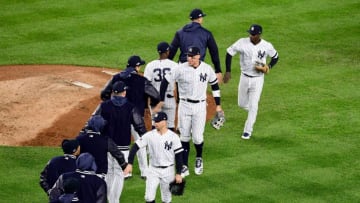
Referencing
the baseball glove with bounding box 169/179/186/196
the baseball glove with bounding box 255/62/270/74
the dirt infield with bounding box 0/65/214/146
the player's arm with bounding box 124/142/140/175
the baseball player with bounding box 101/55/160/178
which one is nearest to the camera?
the player's arm with bounding box 124/142/140/175

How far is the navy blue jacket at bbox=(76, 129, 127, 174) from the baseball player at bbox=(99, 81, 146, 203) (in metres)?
0.80

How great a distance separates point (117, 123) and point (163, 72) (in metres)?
2.19

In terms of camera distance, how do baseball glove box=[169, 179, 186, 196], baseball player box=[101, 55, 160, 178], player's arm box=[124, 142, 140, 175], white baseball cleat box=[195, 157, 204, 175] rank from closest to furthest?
player's arm box=[124, 142, 140, 175]
baseball glove box=[169, 179, 186, 196]
baseball player box=[101, 55, 160, 178]
white baseball cleat box=[195, 157, 204, 175]

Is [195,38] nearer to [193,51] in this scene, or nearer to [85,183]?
[193,51]

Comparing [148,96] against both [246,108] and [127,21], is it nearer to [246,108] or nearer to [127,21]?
[246,108]

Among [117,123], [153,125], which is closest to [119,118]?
[117,123]

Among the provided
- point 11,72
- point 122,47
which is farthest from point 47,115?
point 122,47

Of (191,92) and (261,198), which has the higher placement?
(191,92)

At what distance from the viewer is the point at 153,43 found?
22859 mm

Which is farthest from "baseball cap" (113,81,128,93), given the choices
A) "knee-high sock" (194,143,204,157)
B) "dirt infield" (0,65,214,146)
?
"dirt infield" (0,65,214,146)

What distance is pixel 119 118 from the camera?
14.6 meters

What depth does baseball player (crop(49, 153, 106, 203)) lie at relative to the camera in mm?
12297

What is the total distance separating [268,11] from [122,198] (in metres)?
10.9

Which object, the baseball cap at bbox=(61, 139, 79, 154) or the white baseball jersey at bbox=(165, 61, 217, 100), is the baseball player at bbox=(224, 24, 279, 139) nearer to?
the white baseball jersey at bbox=(165, 61, 217, 100)
